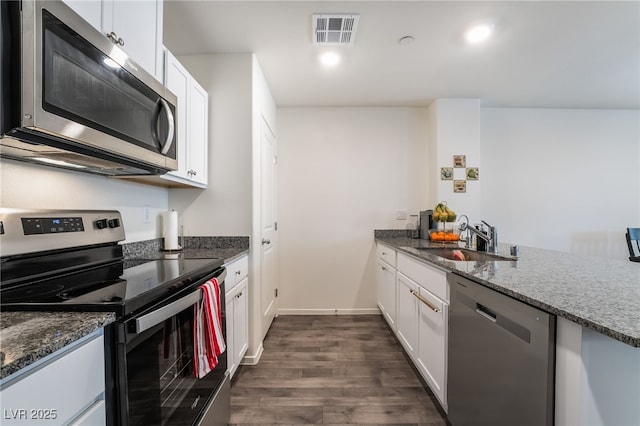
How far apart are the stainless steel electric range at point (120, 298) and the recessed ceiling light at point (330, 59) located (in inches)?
72.2

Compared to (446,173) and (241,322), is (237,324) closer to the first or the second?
(241,322)

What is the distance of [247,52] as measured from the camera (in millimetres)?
2193

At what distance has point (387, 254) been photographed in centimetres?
276

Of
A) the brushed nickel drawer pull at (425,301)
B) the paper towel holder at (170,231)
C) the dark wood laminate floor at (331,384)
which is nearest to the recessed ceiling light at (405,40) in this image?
the brushed nickel drawer pull at (425,301)

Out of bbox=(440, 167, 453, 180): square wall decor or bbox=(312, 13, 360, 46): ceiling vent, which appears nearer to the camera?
bbox=(312, 13, 360, 46): ceiling vent

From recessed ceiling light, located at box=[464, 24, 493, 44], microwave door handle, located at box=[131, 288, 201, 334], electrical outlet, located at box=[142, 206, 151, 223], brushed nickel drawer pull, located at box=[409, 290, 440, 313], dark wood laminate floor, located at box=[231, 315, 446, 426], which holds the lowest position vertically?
dark wood laminate floor, located at box=[231, 315, 446, 426]

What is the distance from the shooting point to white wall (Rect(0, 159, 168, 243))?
1.07m

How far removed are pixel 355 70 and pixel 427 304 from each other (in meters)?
1.99

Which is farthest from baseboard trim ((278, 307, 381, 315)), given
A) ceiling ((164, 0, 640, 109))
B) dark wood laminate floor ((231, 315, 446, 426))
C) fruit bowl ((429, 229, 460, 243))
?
ceiling ((164, 0, 640, 109))

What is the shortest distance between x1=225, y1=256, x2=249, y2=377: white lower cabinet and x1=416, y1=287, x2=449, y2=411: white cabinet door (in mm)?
1206

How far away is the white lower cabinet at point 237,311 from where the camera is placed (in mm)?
1731

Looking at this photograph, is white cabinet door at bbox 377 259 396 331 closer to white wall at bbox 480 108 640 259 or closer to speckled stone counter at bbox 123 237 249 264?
speckled stone counter at bbox 123 237 249 264

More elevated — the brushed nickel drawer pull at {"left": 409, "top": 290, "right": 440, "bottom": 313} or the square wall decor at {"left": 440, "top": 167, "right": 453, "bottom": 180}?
the square wall decor at {"left": 440, "top": 167, "right": 453, "bottom": 180}

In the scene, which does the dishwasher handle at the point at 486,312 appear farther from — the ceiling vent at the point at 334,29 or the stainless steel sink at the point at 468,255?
the ceiling vent at the point at 334,29
